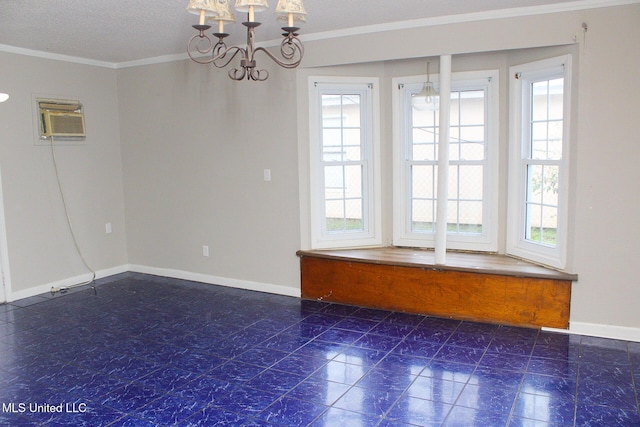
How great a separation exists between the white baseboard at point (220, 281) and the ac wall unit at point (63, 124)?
5.34ft

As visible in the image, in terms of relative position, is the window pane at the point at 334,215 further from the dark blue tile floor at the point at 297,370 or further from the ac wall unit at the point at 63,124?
the ac wall unit at the point at 63,124

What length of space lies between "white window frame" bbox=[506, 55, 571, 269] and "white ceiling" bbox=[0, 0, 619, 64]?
0.51m

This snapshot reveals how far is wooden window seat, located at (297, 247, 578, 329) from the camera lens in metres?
3.86

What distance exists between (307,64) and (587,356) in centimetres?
315

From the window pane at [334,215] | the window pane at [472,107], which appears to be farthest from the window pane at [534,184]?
the window pane at [334,215]

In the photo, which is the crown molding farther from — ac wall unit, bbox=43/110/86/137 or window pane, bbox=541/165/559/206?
window pane, bbox=541/165/559/206

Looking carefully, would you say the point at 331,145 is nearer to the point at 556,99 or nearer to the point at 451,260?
the point at 451,260

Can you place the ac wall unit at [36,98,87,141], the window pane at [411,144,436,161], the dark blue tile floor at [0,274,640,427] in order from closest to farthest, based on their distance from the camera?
the dark blue tile floor at [0,274,640,427] < the window pane at [411,144,436,161] < the ac wall unit at [36,98,87,141]

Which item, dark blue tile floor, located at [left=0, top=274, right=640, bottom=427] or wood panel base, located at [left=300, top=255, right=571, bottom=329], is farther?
wood panel base, located at [left=300, top=255, right=571, bottom=329]

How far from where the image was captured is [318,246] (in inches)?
191

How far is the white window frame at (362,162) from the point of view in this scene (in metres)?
4.76

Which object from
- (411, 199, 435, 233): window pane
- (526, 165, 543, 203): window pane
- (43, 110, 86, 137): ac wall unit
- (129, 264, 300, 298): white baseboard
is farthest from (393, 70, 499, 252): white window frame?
(43, 110, 86, 137): ac wall unit

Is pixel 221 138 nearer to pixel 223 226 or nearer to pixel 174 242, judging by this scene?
pixel 223 226

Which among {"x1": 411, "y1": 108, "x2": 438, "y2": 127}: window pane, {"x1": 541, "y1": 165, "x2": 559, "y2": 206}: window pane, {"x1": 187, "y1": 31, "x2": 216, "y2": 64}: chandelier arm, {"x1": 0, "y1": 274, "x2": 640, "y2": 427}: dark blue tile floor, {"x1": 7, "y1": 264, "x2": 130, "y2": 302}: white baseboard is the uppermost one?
{"x1": 187, "y1": 31, "x2": 216, "y2": 64}: chandelier arm
